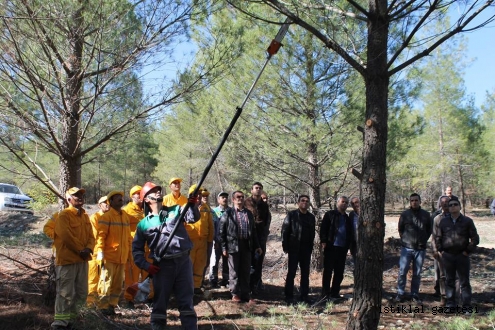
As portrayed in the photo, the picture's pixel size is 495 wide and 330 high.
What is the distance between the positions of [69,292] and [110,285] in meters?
0.80

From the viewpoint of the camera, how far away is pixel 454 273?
618 cm

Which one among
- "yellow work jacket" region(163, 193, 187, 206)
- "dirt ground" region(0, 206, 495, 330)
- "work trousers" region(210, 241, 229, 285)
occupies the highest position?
"yellow work jacket" region(163, 193, 187, 206)

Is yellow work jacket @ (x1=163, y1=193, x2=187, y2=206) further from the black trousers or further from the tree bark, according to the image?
the tree bark

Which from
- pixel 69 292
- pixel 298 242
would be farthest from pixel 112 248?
pixel 298 242

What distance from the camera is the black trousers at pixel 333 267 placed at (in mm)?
7027

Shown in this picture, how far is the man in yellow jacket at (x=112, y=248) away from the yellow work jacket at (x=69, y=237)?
581mm

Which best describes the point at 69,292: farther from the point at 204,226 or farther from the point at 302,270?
the point at 302,270

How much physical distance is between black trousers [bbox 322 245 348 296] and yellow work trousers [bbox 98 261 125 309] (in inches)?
130

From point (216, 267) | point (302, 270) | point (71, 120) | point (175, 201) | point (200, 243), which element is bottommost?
point (216, 267)

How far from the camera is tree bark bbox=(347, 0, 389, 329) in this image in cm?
387

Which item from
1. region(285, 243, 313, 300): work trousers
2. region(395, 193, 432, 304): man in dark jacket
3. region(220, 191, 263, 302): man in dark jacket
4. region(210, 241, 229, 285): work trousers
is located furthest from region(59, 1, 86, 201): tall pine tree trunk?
region(395, 193, 432, 304): man in dark jacket

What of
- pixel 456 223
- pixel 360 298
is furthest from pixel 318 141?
pixel 360 298

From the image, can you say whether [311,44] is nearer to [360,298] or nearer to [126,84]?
[126,84]

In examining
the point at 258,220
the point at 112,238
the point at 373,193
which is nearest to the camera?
Answer: the point at 373,193
